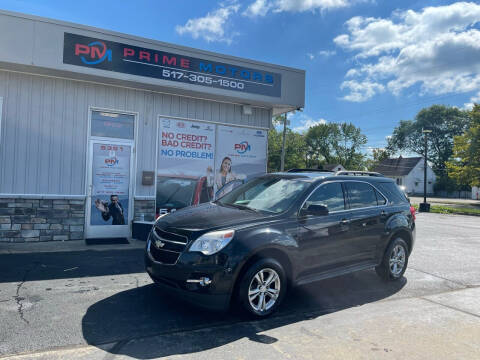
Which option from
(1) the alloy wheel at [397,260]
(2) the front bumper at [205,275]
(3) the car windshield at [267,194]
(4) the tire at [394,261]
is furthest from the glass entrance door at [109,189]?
(1) the alloy wheel at [397,260]

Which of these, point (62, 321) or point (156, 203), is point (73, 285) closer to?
point (62, 321)

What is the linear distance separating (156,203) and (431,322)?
679 centimetres

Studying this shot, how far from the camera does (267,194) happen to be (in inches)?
213

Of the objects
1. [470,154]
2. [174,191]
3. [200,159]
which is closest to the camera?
[174,191]

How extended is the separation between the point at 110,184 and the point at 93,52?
3.00 metres

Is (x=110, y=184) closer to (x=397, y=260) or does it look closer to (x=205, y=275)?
(x=205, y=275)

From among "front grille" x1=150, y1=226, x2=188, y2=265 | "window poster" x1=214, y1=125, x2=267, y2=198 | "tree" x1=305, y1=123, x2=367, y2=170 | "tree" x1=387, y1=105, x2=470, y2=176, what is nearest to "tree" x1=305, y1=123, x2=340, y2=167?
"tree" x1=305, y1=123, x2=367, y2=170

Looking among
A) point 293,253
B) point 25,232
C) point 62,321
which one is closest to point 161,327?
point 62,321

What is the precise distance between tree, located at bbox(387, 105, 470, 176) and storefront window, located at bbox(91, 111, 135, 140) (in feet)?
256

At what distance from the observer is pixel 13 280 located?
543 centimetres

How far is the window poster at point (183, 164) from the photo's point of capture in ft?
31.4

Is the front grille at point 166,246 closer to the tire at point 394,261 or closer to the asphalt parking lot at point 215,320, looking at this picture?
the asphalt parking lot at point 215,320

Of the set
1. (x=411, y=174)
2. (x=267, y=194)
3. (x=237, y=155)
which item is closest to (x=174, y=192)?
(x=237, y=155)

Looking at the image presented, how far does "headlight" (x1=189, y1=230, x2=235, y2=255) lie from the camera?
4164 millimetres
